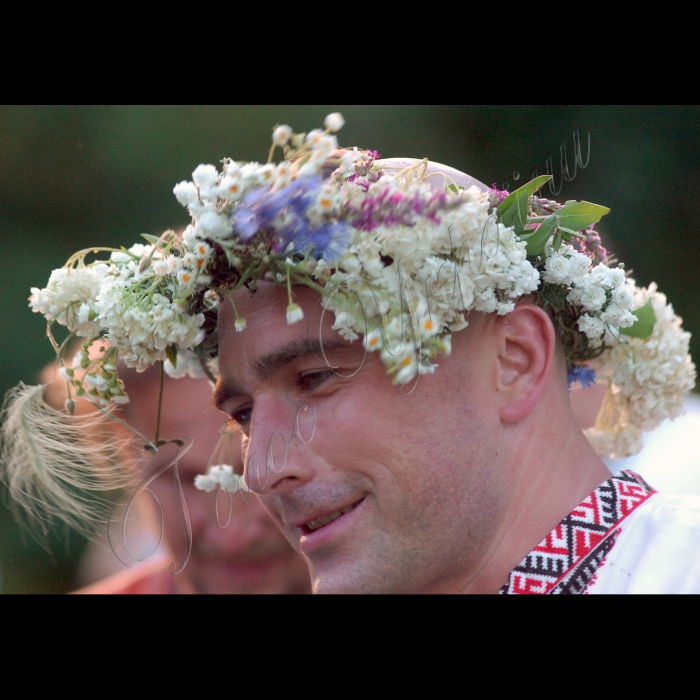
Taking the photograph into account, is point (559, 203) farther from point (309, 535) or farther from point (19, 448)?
point (19, 448)

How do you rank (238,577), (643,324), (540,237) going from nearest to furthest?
(540,237)
(643,324)
(238,577)

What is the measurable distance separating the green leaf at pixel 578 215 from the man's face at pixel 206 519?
2.31 metres

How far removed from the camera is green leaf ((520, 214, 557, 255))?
2.43 m

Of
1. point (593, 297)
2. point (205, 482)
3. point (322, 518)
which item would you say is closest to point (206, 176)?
point (322, 518)

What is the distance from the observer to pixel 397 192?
85.1 inches

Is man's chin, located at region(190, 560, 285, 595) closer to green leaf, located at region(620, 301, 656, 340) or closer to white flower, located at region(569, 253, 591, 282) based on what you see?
green leaf, located at region(620, 301, 656, 340)

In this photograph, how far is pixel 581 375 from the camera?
121 inches

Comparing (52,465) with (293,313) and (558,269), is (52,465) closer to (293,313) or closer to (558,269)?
(293,313)

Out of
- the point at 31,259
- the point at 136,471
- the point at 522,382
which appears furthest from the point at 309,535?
the point at 31,259

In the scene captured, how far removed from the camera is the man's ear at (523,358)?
246cm

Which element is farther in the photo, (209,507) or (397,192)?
(209,507)

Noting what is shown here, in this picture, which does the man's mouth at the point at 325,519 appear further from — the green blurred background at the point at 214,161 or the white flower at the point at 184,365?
the green blurred background at the point at 214,161

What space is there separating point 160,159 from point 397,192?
288cm

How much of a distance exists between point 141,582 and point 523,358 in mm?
3653
